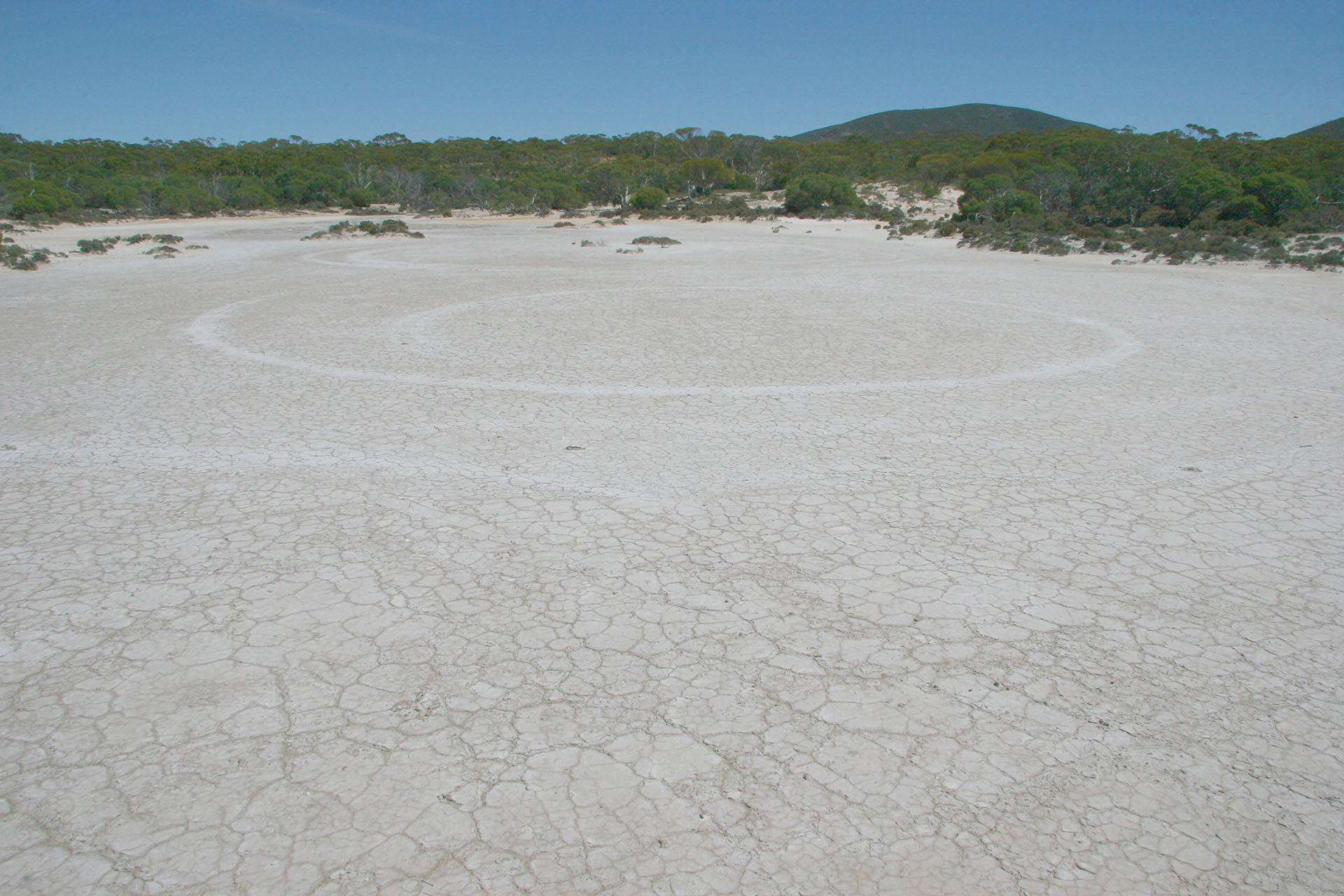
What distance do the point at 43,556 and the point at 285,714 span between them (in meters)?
2.22

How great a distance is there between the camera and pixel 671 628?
144 inches

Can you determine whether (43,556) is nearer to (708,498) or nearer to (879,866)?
(708,498)

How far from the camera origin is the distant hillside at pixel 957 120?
147875 mm

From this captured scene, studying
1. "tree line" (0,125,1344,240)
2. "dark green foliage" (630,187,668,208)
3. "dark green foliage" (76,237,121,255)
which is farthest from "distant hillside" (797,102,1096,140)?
"dark green foliage" (76,237,121,255)

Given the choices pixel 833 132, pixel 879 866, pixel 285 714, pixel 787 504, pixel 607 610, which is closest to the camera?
pixel 879 866

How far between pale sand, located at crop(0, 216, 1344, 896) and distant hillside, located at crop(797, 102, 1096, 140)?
149604 millimetres

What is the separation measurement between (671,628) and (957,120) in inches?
6675

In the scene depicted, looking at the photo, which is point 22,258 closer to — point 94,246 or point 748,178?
point 94,246

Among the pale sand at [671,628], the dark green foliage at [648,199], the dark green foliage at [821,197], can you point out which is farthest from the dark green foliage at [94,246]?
the dark green foliage at [821,197]

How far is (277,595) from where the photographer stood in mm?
3939

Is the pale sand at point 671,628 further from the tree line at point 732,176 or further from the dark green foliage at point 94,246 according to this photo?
the tree line at point 732,176

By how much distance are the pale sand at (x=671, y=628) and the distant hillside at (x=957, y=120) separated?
149604 millimetres

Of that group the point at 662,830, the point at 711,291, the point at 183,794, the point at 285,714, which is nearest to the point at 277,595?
the point at 285,714

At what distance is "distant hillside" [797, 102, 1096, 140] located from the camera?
485ft
